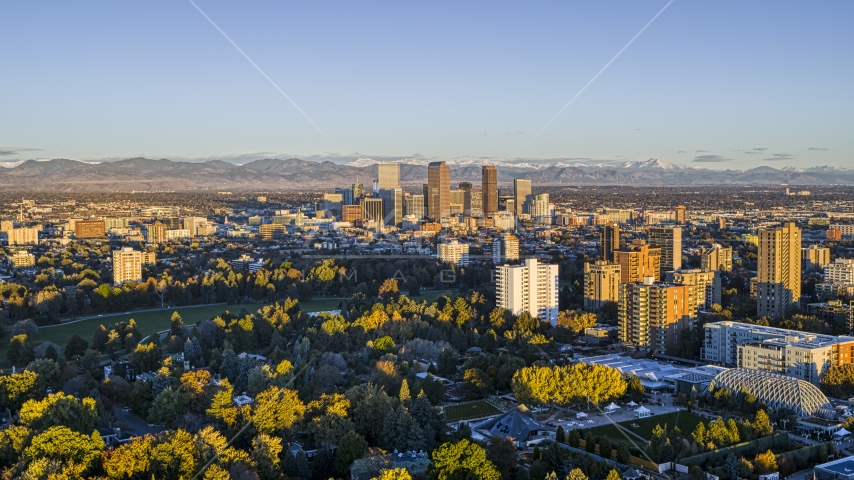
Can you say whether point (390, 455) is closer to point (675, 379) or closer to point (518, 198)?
point (675, 379)

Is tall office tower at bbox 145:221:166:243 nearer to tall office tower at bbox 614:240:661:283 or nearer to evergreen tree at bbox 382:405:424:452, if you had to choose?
tall office tower at bbox 614:240:661:283

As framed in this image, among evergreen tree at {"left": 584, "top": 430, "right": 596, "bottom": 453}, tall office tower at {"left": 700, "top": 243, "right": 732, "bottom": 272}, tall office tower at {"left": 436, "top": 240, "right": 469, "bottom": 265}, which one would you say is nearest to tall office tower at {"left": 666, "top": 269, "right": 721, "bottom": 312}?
tall office tower at {"left": 700, "top": 243, "right": 732, "bottom": 272}

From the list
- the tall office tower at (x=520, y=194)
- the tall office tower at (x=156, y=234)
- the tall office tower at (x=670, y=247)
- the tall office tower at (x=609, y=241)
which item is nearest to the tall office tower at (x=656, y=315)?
the tall office tower at (x=670, y=247)

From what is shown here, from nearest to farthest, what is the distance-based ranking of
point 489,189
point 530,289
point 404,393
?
1. point 404,393
2. point 530,289
3. point 489,189

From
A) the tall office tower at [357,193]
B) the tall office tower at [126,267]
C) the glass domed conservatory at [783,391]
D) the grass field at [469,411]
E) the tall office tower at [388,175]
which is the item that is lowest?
the grass field at [469,411]

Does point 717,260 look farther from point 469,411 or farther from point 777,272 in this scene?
point 469,411

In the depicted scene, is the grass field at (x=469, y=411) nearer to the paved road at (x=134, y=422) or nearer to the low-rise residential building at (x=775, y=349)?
the paved road at (x=134, y=422)

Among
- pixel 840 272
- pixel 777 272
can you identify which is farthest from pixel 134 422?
pixel 840 272
